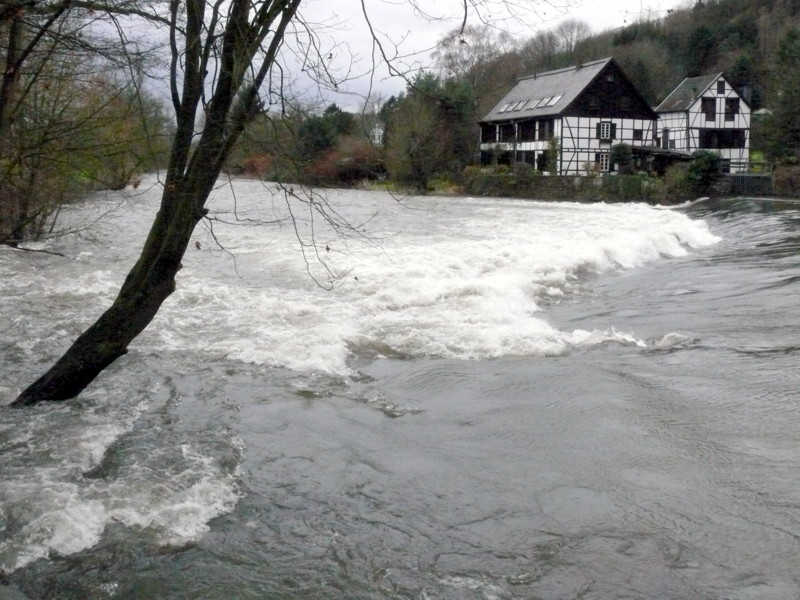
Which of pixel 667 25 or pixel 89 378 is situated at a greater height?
pixel 667 25

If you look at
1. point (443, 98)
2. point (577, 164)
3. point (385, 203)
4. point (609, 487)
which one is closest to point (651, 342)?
point (609, 487)

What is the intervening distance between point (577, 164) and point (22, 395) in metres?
46.9

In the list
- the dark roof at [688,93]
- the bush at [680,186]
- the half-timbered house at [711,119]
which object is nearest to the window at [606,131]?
the half-timbered house at [711,119]

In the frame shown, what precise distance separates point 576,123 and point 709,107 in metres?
10.3

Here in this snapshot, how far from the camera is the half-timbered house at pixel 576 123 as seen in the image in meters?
50.7

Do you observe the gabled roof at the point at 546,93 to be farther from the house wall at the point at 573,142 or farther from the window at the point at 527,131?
the house wall at the point at 573,142

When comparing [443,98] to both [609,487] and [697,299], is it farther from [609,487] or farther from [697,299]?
[697,299]

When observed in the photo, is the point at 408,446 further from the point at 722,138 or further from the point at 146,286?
the point at 722,138

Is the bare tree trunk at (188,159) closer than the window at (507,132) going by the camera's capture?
Yes

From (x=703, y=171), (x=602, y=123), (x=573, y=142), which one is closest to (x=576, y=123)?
(x=573, y=142)

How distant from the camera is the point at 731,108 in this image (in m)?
55.3

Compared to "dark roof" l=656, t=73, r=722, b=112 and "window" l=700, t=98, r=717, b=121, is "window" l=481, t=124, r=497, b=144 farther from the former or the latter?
"window" l=700, t=98, r=717, b=121

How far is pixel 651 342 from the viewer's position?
32.3ft

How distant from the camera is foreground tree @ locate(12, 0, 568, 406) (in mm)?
5602
